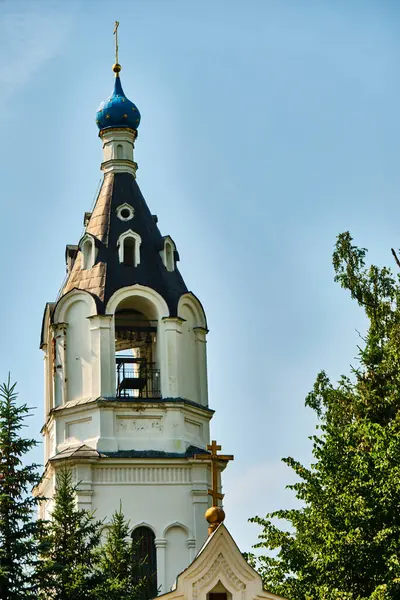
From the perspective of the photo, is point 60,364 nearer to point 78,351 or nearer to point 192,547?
point 78,351

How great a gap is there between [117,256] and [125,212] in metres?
1.34

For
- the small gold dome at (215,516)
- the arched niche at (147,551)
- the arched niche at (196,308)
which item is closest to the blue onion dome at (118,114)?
the arched niche at (196,308)

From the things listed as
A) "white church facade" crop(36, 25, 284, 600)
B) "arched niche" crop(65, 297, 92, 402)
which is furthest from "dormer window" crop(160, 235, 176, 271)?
"arched niche" crop(65, 297, 92, 402)

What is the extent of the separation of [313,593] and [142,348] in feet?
33.8

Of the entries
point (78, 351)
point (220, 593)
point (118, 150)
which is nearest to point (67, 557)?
point (220, 593)

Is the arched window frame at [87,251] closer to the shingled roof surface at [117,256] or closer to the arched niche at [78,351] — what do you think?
the shingled roof surface at [117,256]

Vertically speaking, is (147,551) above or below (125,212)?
below

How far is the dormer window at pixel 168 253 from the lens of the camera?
39.8 m

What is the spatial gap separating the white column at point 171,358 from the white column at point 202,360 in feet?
2.39

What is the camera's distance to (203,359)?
129 feet

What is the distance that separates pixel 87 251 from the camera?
39.6m

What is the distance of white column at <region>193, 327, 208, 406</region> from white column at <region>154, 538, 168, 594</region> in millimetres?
3412

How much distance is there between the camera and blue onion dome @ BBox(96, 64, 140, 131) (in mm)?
41531

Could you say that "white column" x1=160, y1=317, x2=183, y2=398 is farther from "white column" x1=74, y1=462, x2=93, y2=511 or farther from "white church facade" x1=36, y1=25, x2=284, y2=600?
"white column" x1=74, y1=462, x2=93, y2=511
